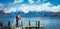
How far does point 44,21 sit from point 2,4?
0.68 meters

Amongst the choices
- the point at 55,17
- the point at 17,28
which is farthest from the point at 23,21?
the point at 55,17

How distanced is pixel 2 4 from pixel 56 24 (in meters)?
0.86

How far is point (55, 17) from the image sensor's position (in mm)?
2475

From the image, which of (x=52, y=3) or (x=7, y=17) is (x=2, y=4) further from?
(x=52, y=3)

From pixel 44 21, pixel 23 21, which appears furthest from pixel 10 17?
pixel 44 21

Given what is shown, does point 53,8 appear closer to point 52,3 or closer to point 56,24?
point 52,3

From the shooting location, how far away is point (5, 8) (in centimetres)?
247

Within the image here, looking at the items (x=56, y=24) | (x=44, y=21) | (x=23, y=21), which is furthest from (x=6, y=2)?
(x=56, y=24)

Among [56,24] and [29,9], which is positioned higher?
[29,9]

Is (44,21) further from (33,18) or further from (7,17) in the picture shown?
(7,17)

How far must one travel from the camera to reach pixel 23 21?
2523mm

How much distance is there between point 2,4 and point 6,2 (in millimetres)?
67

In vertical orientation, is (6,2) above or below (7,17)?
above

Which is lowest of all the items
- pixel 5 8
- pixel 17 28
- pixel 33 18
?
pixel 17 28
